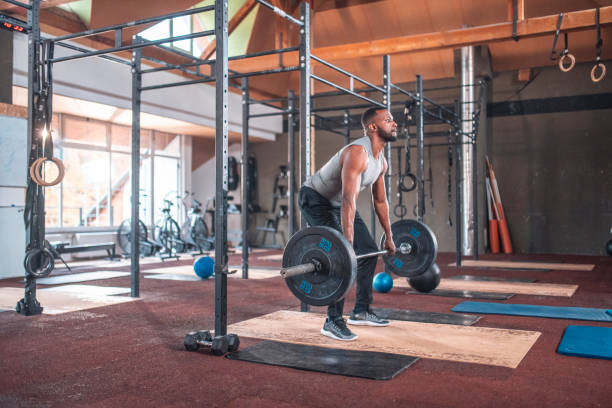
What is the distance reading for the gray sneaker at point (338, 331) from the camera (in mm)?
2961

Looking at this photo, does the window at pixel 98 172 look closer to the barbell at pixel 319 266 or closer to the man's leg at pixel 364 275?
the man's leg at pixel 364 275

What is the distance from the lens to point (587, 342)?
2.84 metres

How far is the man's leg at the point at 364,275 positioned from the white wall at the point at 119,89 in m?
5.13

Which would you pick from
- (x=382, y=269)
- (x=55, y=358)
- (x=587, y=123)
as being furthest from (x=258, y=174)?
(x=55, y=358)

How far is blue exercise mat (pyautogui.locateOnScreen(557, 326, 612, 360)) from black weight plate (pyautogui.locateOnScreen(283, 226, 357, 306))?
1170mm

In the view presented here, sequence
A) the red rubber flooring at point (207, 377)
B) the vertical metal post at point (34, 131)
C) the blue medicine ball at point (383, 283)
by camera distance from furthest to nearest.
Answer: the blue medicine ball at point (383, 283), the vertical metal post at point (34, 131), the red rubber flooring at point (207, 377)

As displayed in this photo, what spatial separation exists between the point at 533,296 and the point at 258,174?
26.1ft

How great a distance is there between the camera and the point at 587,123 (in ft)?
30.5

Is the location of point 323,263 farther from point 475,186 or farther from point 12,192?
point 475,186

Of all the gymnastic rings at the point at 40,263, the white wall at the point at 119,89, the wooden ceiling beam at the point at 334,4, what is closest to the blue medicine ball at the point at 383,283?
the gymnastic rings at the point at 40,263

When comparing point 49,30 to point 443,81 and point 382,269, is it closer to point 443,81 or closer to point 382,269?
point 382,269

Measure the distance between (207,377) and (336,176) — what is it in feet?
4.14

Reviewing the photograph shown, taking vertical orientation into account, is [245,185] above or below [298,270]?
above

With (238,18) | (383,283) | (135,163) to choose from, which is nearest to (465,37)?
(238,18)
